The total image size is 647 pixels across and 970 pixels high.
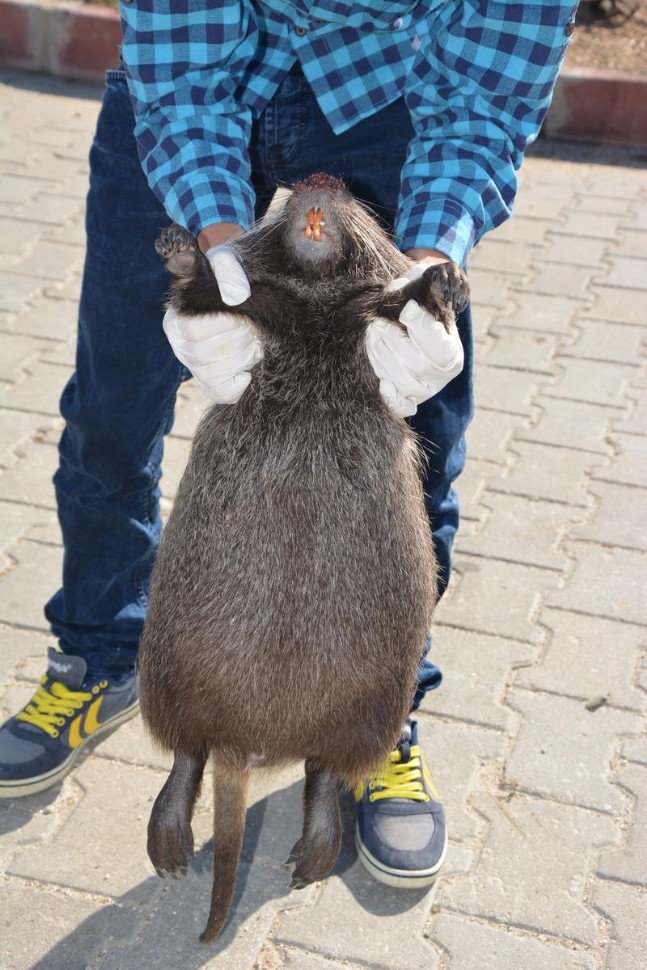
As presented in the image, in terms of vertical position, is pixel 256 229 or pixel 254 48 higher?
pixel 254 48

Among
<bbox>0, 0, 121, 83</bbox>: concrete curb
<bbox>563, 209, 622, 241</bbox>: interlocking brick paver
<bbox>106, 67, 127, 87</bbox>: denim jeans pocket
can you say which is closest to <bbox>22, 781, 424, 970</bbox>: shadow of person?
<bbox>106, 67, 127, 87</bbox>: denim jeans pocket

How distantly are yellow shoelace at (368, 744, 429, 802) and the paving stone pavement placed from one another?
14 cm

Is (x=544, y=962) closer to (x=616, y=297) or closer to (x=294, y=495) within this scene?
(x=294, y=495)

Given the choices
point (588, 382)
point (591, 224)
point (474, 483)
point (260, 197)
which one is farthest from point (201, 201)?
point (591, 224)

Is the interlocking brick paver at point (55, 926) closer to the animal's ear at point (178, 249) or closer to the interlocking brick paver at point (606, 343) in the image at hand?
the animal's ear at point (178, 249)

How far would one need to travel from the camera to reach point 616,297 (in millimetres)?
6227

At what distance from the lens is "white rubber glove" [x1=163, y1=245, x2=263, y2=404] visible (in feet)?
7.91

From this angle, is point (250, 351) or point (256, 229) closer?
point (250, 351)

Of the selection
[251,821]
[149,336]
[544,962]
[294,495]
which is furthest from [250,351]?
[544,962]

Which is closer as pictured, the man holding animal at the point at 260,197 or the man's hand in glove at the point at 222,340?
the man's hand in glove at the point at 222,340

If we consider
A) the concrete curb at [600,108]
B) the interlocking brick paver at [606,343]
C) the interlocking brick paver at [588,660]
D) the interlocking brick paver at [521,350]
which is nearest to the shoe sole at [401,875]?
the interlocking brick paver at [588,660]

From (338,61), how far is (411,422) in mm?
953

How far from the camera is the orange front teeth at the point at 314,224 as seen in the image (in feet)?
8.21

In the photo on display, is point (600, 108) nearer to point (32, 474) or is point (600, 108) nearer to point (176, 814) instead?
point (32, 474)
